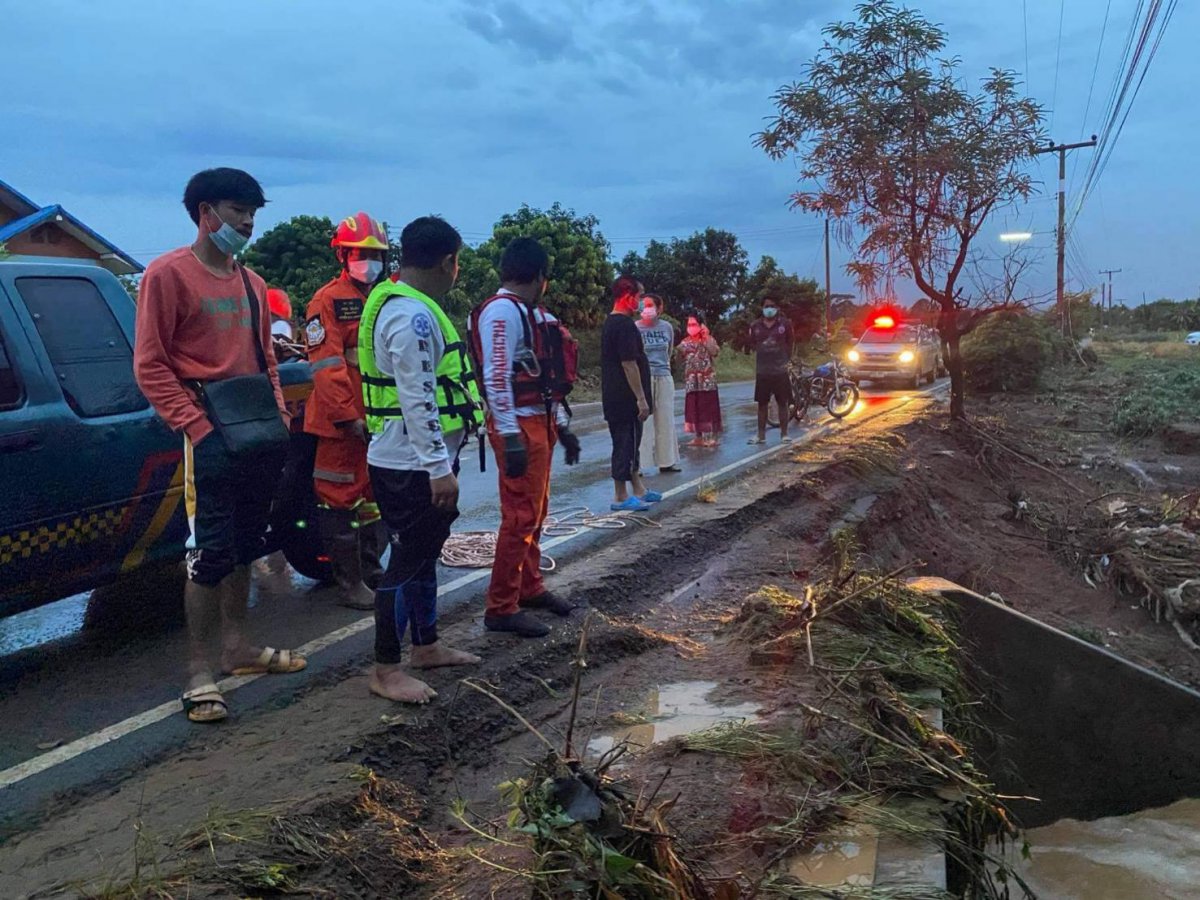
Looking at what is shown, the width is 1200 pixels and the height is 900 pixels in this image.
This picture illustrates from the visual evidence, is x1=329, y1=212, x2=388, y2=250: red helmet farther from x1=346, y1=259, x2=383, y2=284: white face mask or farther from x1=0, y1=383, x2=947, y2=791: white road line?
x1=0, y1=383, x2=947, y2=791: white road line

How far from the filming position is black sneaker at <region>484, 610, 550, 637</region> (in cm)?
465

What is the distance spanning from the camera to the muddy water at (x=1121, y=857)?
5.37m

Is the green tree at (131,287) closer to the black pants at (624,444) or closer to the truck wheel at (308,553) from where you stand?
the truck wheel at (308,553)

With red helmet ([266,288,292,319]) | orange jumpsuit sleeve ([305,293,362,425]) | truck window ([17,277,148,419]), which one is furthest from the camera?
red helmet ([266,288,292,319])

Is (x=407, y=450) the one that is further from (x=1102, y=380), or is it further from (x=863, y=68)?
(x=1102, y=380)

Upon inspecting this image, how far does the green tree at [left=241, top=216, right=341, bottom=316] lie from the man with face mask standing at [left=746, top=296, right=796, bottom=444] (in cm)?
1172

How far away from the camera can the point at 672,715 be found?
4.03 meters

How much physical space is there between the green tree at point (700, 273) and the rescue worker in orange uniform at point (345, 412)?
3053 cm

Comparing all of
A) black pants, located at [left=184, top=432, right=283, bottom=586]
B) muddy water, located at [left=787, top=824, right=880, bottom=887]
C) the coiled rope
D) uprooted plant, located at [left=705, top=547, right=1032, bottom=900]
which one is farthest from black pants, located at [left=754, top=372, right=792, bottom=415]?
muddy water, located at [left=787, top=824, right=880, bottom=887]

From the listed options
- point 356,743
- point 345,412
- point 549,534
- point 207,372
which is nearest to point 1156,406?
point 549,534

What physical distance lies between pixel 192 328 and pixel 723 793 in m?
2.68

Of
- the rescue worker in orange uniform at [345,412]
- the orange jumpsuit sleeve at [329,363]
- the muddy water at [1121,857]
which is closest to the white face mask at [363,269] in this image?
the rescue worker in orange uniform at [345,412]

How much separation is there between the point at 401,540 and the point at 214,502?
2.45 feet

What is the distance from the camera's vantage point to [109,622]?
5.07 metres
